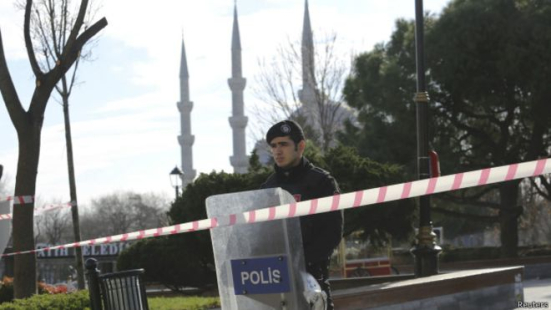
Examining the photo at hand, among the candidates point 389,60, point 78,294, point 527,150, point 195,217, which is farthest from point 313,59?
point 78,294

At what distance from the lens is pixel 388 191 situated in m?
5.16

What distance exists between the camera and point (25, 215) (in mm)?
12469

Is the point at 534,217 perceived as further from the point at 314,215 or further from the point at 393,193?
the point at 314,215

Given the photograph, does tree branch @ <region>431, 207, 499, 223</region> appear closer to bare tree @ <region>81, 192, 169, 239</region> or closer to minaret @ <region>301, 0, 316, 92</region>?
minaret @ <region>301, 0, 316, 92</region>

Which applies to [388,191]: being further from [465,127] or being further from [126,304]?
[465,127]

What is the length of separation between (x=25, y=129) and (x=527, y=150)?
2264 centimetres

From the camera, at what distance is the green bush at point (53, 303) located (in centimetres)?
981

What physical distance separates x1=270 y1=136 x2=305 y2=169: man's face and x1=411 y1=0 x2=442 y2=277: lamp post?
30.2ft

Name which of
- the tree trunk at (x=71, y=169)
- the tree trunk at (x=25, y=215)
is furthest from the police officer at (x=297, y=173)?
the tree trunk at (x=71, y=169)

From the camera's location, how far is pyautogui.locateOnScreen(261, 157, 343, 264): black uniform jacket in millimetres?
4809

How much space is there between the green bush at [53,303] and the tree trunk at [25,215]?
1589 mm

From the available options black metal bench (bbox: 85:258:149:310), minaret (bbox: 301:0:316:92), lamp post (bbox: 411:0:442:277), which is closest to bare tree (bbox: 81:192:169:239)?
minaret (bbox: 301:0:316:92)

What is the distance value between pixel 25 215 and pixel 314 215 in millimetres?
8271

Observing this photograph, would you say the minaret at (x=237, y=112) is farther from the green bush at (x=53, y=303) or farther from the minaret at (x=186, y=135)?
the green bush at (x=53, y=303)
